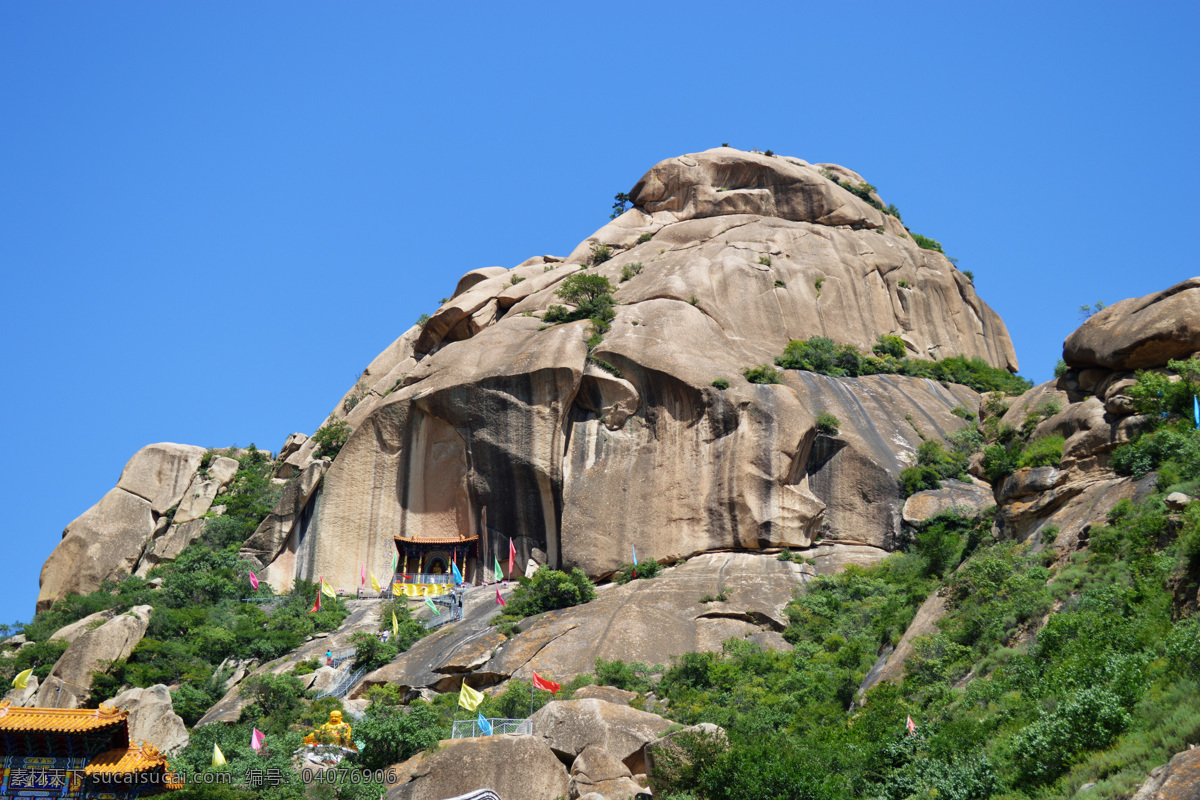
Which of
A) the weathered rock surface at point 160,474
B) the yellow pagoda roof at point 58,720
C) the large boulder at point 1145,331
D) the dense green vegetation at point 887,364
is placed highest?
the dense green vegetation at point 887,364

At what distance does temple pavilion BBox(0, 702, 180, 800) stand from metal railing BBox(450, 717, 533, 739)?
6244 millimetres

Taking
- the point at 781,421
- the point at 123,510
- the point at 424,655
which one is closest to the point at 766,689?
the point at 424,655

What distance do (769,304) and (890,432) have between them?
33.5 ft

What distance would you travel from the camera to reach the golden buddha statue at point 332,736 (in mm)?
26484

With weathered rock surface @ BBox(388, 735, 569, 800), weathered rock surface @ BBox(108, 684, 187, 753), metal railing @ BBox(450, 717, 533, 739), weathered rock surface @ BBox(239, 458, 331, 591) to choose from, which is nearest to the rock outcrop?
weathered rock surface @ BBox(239, 458, 331, 591)

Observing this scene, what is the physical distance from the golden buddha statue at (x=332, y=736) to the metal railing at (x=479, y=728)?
8.02 feet

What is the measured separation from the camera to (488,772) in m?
24.2

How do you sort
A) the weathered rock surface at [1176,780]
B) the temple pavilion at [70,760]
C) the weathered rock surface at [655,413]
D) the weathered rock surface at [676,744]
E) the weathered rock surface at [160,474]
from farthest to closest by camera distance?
the weathered rock surface at [160,474]
the weathered rock surface at [655,413]
the temple pavilion at [70,760]
the weathered rock surface at [676,744]
the weathered rock surface at [1176,780]

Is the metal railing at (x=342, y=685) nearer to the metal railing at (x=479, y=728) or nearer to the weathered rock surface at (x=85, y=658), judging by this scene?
the metal railing at (x=479, y=728)

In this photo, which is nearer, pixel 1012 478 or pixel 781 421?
pixel 1012 478

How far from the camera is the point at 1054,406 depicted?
32.0 metres

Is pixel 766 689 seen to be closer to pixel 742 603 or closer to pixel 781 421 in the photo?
pixel 742 603

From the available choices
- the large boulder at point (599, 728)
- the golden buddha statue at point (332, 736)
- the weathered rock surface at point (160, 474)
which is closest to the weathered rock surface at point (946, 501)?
the large boulder at point (599, 728)

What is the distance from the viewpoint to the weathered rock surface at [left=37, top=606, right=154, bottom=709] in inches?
1459
